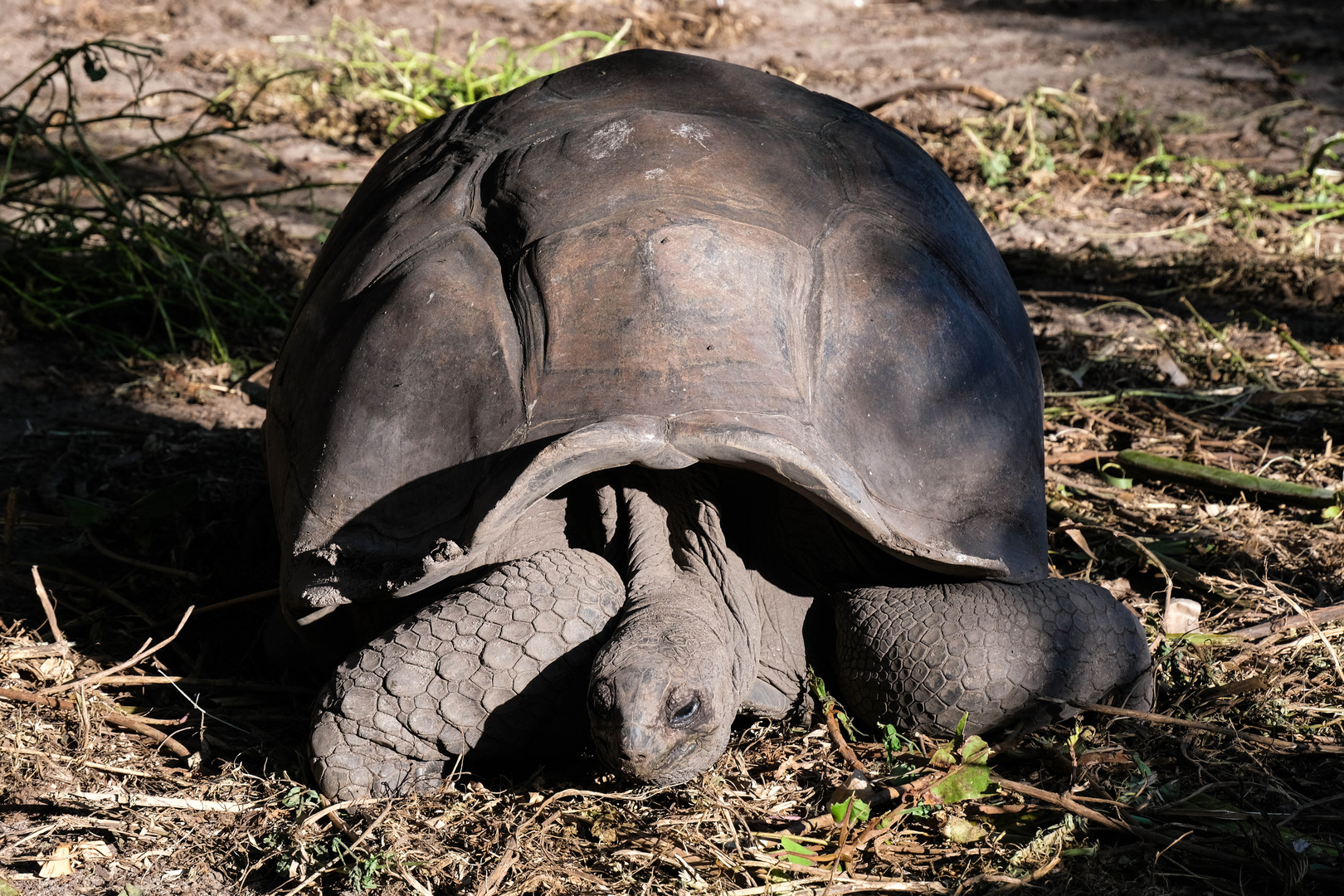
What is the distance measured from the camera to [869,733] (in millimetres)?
2447

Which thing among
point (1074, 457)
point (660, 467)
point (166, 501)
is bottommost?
point (1074, 457)

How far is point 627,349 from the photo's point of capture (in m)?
2.13

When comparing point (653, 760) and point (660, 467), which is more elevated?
point (660, 467)

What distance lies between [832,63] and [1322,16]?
12.7ft

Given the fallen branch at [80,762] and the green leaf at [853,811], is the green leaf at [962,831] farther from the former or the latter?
the fallen branch at [80,762]

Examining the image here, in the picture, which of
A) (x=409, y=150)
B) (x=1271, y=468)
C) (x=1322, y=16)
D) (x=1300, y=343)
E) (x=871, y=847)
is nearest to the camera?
(x=871, y=847)

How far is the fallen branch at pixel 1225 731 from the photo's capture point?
2.33 metres

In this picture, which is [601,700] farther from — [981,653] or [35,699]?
[35,699]

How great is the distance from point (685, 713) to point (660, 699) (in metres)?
0.07

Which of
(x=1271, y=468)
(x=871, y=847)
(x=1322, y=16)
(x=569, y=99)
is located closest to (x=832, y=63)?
(x=1322, y=16)

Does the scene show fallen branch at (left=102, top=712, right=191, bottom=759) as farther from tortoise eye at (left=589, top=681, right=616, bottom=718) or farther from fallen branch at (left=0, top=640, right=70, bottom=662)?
tortoise eye at (left=589, top=681, right=616, bottom=718)

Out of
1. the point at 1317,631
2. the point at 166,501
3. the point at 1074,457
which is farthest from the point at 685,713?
the point at 1074,457

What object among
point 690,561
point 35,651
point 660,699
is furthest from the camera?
point 35,651

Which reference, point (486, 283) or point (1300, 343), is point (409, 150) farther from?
point (1300, 343)
